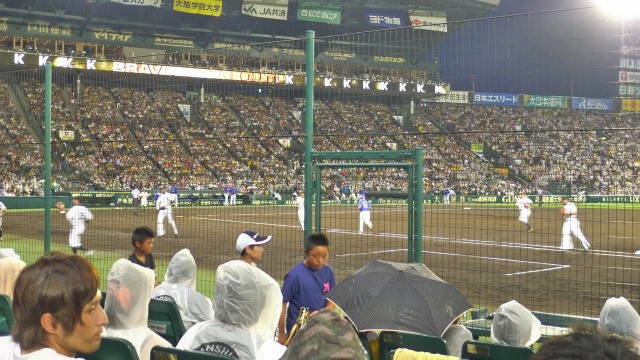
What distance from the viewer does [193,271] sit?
20.0 ft

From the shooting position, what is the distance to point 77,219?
Answer: 16953 mm

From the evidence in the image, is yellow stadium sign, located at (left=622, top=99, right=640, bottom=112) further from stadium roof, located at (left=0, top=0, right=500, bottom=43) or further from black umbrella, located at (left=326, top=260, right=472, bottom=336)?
stadium roof, located at (left=0, top=0, right=500, bottom=43)

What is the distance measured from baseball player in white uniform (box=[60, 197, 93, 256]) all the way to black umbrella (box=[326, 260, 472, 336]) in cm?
1230

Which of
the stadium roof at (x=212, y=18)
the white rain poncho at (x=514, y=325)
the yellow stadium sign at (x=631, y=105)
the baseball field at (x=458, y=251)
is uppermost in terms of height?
the stadium roof at (x=212, y=18)

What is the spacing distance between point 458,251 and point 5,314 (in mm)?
15886

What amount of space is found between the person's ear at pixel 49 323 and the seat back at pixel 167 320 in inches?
111

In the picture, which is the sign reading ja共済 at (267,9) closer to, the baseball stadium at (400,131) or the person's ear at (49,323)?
the baseball stadium at (400,131)

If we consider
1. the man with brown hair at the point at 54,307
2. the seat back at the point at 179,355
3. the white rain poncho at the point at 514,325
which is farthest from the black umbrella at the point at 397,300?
the man with brown hair at the point at 54,307

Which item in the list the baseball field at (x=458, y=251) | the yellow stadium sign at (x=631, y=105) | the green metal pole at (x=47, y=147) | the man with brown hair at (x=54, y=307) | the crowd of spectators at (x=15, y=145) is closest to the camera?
the man with brown hair at (x=54, y=307)

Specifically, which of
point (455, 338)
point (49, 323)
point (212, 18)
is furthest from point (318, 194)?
point (212, 18)

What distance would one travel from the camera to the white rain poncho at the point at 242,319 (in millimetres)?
3693

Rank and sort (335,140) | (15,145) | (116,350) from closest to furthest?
(116,350) < (335,140) < (15,145)

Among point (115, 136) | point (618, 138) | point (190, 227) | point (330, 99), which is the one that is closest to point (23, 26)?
point (190, 227)

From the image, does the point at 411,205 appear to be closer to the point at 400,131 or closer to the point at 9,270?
the point at 400,131
